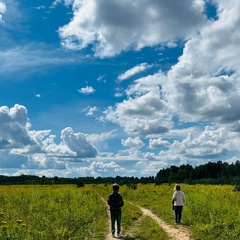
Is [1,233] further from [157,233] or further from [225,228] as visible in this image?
[225,228]

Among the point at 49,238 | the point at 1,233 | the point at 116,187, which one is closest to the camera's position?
the point at 1,233

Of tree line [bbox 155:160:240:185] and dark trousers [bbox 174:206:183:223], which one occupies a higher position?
tree line [bbox 155:160:240:185]

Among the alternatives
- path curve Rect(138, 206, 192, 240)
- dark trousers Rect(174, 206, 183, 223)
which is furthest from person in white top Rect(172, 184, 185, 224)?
path curve Rect(138, 206, 192, 240)

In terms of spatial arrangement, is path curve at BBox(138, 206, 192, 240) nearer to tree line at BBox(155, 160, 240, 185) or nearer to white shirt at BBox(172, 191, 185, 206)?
white shirt at BBox(172, 191, 185, 206)

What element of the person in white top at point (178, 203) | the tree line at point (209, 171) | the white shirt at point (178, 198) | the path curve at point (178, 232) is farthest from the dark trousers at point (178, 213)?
the tree line at point (209, 171)

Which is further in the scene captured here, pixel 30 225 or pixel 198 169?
pixel 198 169

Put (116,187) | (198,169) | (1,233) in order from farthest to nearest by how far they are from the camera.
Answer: (198,169)
(116,187)
(1,233)

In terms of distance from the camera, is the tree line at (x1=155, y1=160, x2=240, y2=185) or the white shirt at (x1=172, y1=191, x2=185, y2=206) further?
the tree line at (x1=155, y1=160, x2=240, y2=185)

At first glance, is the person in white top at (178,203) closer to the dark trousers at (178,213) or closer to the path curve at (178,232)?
the dark trousers at (178,213)

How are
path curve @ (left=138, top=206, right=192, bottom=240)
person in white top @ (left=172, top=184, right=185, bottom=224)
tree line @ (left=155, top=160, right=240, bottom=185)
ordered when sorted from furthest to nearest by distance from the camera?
tree line @ (left=155, top=160, right=240, bottom=185), person in white top @ (left=172, top=184, right=185, bottom=224), path curve @ (left=138, top=206, right=192, bottom=240)

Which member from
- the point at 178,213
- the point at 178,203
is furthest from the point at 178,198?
the point at 178,213

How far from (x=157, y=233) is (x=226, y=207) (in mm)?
6264

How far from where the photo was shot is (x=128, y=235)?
48.6ft

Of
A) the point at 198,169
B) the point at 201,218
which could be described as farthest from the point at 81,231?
the point at 198,169
